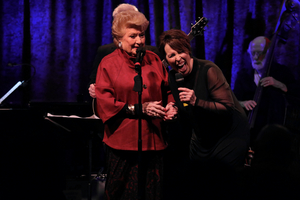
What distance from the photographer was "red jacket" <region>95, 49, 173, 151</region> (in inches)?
69.4

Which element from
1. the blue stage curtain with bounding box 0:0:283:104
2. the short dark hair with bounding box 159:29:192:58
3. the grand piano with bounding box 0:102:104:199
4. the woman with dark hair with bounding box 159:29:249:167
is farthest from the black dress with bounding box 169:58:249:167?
the blue stage curtain with bounding box 0:0:283:104

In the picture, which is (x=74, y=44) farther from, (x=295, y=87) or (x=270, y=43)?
(x=295, y=87)

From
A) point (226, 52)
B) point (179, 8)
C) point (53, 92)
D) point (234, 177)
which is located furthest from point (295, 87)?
point (53, 92)

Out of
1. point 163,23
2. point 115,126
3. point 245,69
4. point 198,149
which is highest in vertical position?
point 163,23

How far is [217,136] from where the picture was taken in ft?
6.24

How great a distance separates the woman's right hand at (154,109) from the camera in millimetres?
1697

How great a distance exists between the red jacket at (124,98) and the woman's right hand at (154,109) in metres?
0.08

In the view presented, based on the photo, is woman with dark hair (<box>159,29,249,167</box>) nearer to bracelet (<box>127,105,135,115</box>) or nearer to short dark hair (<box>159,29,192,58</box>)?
short dark hair (<box>159,29,192,58</box>)

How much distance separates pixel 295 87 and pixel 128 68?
7.02 ft

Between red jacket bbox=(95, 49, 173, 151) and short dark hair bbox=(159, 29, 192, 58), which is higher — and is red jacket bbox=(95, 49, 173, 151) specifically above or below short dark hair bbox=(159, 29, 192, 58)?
below

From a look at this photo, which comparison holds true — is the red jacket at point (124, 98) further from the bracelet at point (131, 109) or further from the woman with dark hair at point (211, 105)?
the woman with dark hair at point (211, 105)

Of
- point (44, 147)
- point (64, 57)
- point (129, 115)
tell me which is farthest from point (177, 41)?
point (44, 147)

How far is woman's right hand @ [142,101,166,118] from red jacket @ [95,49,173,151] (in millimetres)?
81

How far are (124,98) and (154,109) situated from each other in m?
0.23
